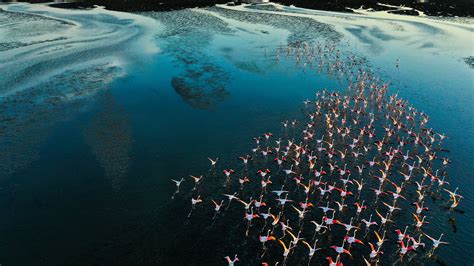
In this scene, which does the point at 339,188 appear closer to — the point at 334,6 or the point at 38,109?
the point at 38,109

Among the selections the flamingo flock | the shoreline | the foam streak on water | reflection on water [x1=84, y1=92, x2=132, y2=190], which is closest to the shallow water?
reflection on water [x1=84, y1=92, x2=132, y2=190]

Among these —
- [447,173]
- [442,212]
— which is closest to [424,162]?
[447,173]

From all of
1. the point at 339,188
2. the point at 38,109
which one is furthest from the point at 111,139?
the point at 339,188

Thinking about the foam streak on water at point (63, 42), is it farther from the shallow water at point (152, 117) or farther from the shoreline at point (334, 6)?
the shoreline at point (334, 6)

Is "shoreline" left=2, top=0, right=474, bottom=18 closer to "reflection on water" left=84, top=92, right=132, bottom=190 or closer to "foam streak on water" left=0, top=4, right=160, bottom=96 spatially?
"foam streak on water" left=0, top=4, right=160, bottom=96

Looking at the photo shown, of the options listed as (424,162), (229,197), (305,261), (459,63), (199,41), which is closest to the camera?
(305,261)

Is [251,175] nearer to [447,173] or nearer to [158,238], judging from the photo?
[158,238]
